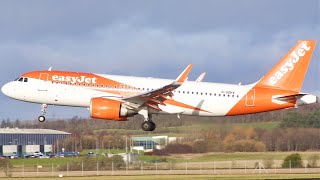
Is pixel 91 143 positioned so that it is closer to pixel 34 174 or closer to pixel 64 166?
pixel 64 166

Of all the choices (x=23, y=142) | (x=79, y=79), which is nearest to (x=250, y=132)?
(x=79, y=79)

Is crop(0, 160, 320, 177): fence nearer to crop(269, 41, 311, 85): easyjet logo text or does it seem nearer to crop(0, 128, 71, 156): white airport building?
crop(269, 41, 311, 85): easyjet logo text

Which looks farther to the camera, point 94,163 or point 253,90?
point 94,163

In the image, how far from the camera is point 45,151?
109 metres

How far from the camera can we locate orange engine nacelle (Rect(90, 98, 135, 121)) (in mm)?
56375

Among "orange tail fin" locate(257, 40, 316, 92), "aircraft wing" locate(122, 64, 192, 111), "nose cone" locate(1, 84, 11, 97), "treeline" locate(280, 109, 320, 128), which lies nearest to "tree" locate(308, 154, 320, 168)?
"treeline" locate(280, 109, 320, 128)

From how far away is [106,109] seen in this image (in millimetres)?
56469

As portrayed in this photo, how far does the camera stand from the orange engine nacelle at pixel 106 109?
56.4 m

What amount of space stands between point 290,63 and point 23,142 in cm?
5764

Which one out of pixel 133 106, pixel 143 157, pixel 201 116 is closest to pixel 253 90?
pixel 201 116

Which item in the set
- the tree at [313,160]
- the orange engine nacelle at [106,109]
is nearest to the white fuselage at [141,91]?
the orange engine nacelle at [106,109]

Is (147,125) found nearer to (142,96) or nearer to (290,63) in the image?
(142,96)

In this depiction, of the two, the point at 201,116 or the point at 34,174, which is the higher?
the point at 201,116

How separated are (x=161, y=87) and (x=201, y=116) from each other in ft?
19.7
